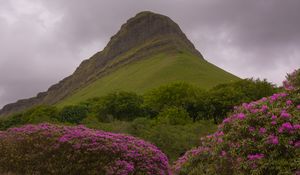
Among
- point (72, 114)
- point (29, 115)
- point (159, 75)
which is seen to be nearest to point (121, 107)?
point (72, 114)

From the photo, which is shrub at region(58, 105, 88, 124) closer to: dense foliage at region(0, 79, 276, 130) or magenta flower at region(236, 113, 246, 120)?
dense foliage at region(0, 79, 276, 130)

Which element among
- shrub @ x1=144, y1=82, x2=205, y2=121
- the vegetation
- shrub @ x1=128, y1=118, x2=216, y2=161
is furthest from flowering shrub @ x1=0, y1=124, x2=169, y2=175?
shrub @ x1=144, y1=82, x2=205, y2=121

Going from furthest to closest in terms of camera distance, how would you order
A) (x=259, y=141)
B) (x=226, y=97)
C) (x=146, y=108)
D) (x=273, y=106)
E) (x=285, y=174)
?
1. (x=146, y=108)
2. (x=226, y=97)
3. (x=273, y=106)
4. (x=259, y=141)
5. (x=285, y=174)

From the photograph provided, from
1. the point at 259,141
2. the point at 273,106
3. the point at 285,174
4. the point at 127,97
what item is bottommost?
the point at 285,174

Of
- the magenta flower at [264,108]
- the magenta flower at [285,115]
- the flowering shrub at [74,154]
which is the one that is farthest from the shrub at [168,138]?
the magenta flower at [285,115]

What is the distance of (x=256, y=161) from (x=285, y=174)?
0.82 m

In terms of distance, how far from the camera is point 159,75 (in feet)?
503

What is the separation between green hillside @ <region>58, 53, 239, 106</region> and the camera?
144 m

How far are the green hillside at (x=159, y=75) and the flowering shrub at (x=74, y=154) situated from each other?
377 feet

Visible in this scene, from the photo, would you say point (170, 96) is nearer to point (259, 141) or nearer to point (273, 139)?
point (259, 141)

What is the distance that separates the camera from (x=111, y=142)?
56.6 feet

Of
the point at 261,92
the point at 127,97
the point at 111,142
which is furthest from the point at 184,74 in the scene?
the point at 111,142

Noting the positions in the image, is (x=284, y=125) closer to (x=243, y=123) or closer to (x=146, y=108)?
(x=243, y=123)

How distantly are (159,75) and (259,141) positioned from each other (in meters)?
141
